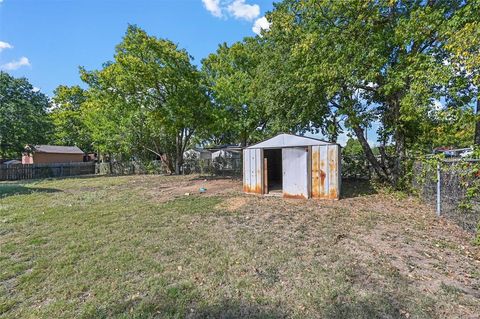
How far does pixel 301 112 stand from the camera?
11.1 m

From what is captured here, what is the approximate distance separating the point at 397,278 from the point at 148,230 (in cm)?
455

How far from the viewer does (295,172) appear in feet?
29.5

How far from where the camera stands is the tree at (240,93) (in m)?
15.4

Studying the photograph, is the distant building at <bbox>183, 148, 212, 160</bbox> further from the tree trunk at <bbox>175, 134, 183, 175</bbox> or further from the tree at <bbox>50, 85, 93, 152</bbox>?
the tree at <bbox>50, 85, 93, 152</bbox>

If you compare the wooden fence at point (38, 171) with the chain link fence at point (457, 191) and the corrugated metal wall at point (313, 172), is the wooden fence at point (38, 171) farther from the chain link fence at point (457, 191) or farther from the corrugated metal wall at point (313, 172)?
the chain link fence at point (457, 191)

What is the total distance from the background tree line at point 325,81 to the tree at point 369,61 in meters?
0.04

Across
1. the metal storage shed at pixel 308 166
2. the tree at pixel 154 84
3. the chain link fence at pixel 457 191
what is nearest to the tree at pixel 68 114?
the tree at pixel 154 84

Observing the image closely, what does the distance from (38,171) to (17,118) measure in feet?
14.7

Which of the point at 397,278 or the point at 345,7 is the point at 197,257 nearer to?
the point at 397,278

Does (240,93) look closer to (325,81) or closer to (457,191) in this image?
(325,81)

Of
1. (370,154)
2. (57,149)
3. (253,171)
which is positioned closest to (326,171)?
(253,171)

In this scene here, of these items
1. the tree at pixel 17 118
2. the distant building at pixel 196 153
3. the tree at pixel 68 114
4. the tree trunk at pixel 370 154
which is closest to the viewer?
the tree trunk at pixel 370 154

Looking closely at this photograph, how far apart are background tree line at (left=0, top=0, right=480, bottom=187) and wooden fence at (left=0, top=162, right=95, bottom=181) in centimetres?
224

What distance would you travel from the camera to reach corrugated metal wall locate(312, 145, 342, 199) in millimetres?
8438
